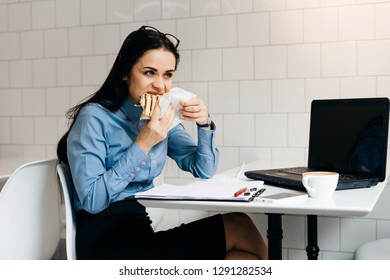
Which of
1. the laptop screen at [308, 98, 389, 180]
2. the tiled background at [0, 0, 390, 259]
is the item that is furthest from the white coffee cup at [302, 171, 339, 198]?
the tiled background at [0, 0, 390, 259]

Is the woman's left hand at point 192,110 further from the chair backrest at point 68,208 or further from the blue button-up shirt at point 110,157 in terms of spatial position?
the chair backrest at point 68,208

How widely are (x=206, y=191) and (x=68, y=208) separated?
0.38 meters

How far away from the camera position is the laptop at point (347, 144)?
146 cm

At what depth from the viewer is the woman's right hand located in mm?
1435

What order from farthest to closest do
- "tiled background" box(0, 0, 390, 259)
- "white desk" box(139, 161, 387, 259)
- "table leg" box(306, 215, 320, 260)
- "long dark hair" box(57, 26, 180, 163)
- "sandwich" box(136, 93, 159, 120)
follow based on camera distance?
"tiled background" box(0, 0, 390, 259)
"table leg" box(306, 215, 320, 260)
"long dark hair" box(57, 26, 180, 163)
"sandwich" box(136, 93, 159, 120)
"white desk" box(139, 161, 387, 259)

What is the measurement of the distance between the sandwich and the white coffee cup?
17.9 inches

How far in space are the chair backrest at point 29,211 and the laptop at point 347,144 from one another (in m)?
0.58

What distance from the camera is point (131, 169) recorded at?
1.43 metres

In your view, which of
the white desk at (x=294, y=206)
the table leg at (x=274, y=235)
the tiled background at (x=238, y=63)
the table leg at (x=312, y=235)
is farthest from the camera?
the tiled background at (x=238, y=63)

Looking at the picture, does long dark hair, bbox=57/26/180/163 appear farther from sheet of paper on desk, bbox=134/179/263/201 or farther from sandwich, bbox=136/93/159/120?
sheet of paper on desk, bbox=134/179/263/201

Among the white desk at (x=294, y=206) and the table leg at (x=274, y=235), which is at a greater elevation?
the white desk at (x=294, y=206)

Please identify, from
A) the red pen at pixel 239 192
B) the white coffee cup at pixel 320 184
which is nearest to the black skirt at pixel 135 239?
the red pen at pixel 239 192

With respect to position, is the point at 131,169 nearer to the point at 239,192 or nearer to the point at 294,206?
the point at 239,192

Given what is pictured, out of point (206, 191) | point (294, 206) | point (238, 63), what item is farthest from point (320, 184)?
point (238, 63)
